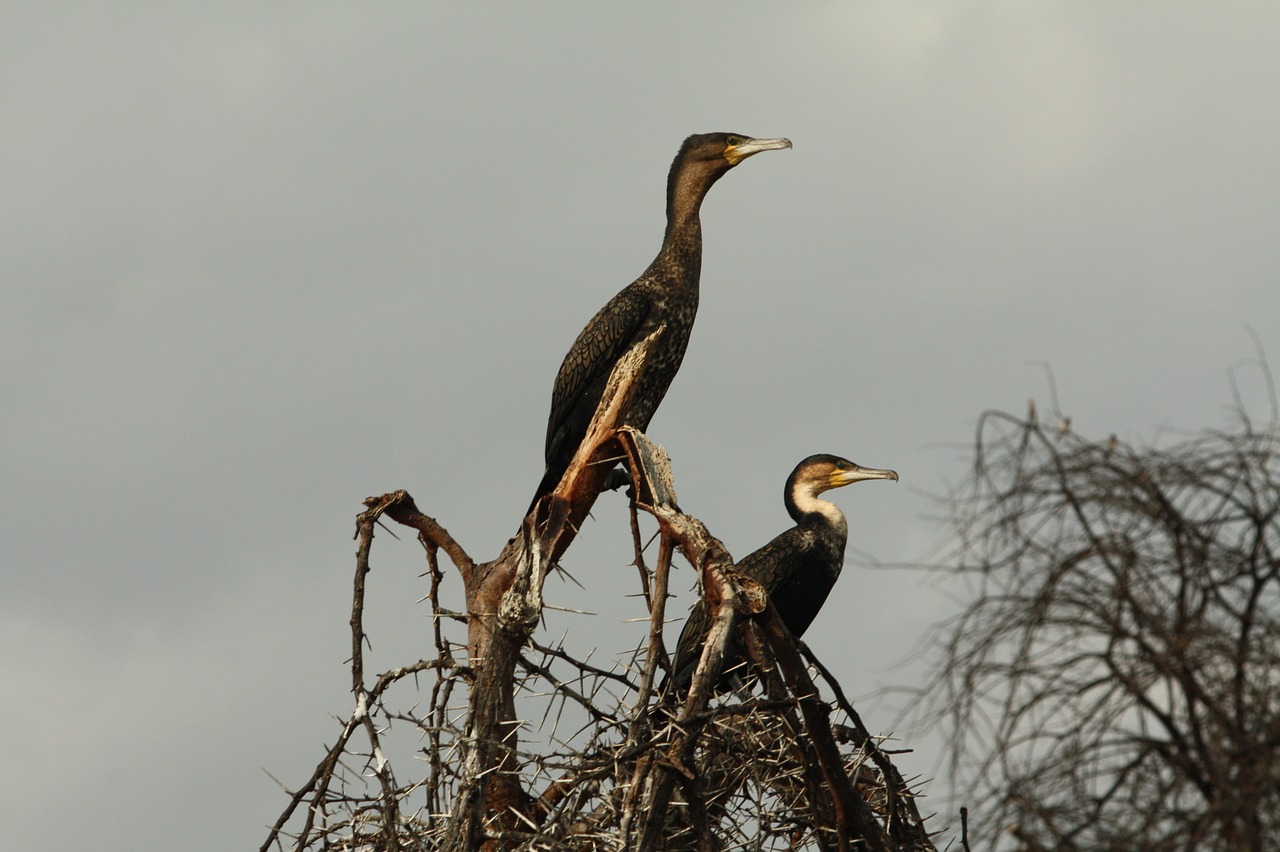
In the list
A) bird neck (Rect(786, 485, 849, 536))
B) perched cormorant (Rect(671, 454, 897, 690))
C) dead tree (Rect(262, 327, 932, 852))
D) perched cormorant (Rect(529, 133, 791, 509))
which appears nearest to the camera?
dead tree (Rect(262, 327, 932, 852))

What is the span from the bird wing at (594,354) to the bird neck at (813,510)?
59.0 inches

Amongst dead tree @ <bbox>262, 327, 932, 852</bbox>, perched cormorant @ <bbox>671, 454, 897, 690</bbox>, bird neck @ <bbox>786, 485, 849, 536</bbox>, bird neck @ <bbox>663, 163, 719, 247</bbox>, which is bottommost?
dead tree @ <bbox>262, 327, 932, 852</bbox>

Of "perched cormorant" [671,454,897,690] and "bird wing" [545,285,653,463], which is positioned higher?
"bird wing" [545,285,653,463]

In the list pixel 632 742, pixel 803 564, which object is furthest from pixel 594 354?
pixel 632 742

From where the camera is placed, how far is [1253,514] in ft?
7.96

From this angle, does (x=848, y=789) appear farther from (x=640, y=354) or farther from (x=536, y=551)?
(x=640, y=354)

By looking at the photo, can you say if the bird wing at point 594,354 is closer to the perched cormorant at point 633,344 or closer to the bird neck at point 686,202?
the perched cormorant at point 633,344

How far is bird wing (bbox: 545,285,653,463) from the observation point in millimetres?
8305

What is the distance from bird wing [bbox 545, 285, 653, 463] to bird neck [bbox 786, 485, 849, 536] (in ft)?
4.92

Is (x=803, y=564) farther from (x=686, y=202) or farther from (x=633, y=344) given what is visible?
(x=686, y=202)

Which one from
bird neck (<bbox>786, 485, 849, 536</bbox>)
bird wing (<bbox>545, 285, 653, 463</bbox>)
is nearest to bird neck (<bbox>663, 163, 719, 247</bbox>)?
bird wing (<bbox>545, 285, 653, 463</bbox>)

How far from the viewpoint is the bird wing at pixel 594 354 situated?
27.2ft

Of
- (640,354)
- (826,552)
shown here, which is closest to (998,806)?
(640,354)

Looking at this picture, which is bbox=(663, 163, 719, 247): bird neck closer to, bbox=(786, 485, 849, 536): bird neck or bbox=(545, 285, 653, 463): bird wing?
bbox=(545, 285, 653, 463): bird wing
